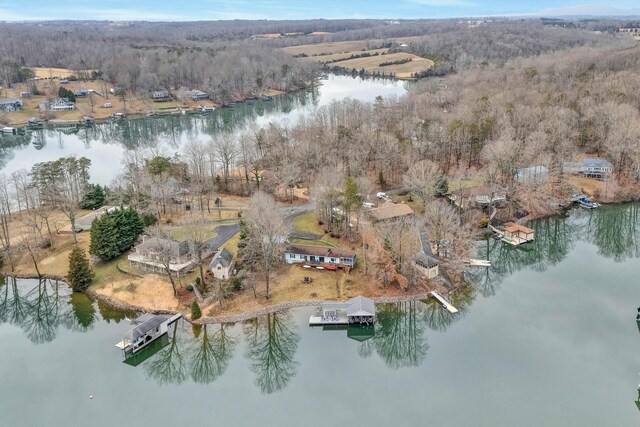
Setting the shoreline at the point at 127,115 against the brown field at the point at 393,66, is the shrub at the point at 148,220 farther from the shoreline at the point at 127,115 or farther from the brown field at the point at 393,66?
the brown field at the point at 393,66

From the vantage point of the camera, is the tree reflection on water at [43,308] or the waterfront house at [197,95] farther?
the waterfront house at [197,95]

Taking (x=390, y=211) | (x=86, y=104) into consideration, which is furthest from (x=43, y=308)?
(x=86, y=104)

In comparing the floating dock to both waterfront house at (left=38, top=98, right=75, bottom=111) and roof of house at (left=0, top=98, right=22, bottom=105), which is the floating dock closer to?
waterfront house at (left=38, top=98, right=75, bottom=111)

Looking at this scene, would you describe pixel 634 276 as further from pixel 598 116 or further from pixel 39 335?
pixel 39 335

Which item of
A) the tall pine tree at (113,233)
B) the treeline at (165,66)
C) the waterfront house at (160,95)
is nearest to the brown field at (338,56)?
the treeline at (165,66)

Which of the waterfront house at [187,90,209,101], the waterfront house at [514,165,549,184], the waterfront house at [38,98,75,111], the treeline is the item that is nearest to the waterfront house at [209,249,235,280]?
the waterfront house at [514,165,549,184]

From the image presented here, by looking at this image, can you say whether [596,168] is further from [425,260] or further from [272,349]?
[272,349]

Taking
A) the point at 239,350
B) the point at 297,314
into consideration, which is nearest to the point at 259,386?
the point at 239,350
